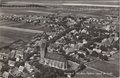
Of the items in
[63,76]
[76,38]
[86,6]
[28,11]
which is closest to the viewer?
[63,76]

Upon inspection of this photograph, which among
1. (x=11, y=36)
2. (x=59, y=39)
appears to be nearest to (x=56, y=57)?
(x=59, y=39)

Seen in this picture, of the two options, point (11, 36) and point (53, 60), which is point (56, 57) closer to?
point (53, 60)

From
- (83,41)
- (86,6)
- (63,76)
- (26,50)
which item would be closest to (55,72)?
(63,76)

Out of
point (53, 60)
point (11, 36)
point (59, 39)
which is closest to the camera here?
point (53, 60)

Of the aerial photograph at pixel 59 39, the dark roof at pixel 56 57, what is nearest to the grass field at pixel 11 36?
the aerial photograph at pixel 59 39

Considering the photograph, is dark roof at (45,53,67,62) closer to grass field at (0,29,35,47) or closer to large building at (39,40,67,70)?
large building at (39,40,67,70)

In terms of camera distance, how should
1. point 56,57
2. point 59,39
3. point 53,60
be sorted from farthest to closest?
point 59,39
point 56,57
point 53,60

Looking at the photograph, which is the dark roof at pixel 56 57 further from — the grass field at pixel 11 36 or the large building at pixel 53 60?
the grass field at pixel 11 36

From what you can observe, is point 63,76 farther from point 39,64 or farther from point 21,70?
point 21,70
